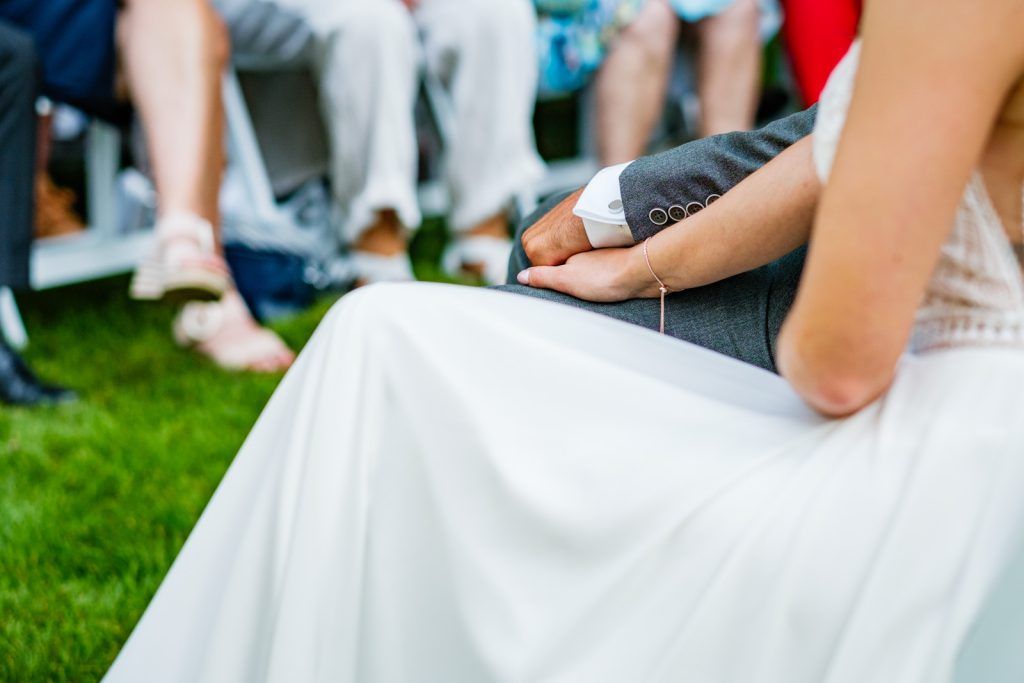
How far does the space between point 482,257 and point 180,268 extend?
1.21m

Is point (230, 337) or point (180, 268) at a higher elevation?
point (180, 268)

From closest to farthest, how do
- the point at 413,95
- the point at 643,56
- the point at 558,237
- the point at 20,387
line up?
1. the point at 558,237
2. the point at 20,387
3. the point at 413,95
4. the point at 643,56

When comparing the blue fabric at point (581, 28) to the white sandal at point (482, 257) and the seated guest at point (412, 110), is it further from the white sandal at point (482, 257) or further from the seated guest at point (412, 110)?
the white sandal at point (482, 257)

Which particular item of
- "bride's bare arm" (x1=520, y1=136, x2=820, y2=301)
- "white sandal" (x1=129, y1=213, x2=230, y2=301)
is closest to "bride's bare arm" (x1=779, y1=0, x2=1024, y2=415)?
"bride's bare arm" (x1=520, y1=136, x2=820, y2=301)

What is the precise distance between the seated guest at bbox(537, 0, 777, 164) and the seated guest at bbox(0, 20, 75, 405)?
5.66 feet

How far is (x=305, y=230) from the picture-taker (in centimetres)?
376

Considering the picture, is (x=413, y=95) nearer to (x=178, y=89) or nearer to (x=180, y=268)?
(x=178, y=89)

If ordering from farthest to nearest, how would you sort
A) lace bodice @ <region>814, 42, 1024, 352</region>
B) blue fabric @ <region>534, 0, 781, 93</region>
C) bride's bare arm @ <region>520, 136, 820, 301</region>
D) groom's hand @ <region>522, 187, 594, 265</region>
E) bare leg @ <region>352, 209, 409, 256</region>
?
blue fabric @ <region>534, 0, 781, 93</region>, bare leg @ <region>352, 209, 409, 256</region>, groom's hand @ <region>522, 187, 594, 265</region>, bride's bare arm @ <region>520, 136, 820, 301</region>, lace bodice @ <region>814, 42, 1024, 352</region>

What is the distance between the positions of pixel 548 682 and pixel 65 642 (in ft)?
3.30

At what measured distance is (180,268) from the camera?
264cm

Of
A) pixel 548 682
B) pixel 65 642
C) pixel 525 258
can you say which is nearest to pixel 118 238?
pixel 65 642

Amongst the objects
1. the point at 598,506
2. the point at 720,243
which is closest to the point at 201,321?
the point at 720,243

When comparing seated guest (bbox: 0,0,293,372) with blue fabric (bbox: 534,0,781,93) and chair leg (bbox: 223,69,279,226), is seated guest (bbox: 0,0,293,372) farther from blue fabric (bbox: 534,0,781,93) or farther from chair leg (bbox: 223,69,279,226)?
blue fabric (bbox: 534,0,781,93)

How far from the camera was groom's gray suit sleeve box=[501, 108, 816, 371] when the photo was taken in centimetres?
127
